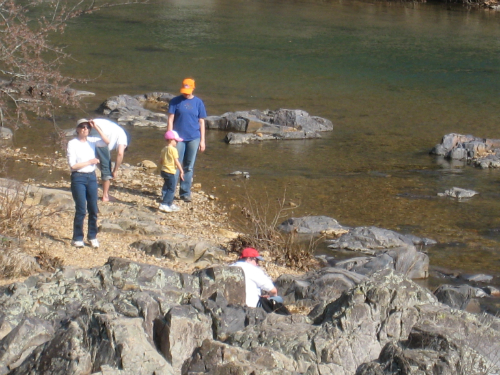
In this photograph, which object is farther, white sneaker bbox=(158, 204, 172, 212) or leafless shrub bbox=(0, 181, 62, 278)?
white sneaker bbox=(158, 204, 172, 212)

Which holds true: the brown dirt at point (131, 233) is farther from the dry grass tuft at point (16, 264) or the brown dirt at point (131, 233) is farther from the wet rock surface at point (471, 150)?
the wet rock surface at point (471, 150)

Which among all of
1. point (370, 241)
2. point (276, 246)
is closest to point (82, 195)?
point (276, 246)

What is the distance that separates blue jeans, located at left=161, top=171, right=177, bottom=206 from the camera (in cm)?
902

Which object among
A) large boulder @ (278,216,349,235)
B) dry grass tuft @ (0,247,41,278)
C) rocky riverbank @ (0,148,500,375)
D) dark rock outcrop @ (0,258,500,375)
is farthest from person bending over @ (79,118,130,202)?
dark rock outcrop @ (0,258,500,375)

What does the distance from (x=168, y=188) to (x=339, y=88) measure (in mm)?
13118

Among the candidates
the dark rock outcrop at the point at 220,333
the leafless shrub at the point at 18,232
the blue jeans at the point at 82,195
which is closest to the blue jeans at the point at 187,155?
the leafless shrub at the point at 18,232

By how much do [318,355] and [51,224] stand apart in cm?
472

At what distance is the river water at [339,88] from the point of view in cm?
1084

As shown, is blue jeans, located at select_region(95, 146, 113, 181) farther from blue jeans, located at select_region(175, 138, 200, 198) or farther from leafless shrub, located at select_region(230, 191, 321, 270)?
leafless shrub, located at select_region(230, 191, 321, 270)

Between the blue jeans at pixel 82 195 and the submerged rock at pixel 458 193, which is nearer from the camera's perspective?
the blue jeans at pixel 82 195

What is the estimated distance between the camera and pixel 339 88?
70.0ft

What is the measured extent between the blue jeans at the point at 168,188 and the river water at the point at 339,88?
4.28 feet

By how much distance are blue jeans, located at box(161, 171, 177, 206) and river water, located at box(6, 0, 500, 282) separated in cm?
131

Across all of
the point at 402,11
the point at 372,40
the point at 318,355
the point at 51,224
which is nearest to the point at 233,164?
the point at 51,224
